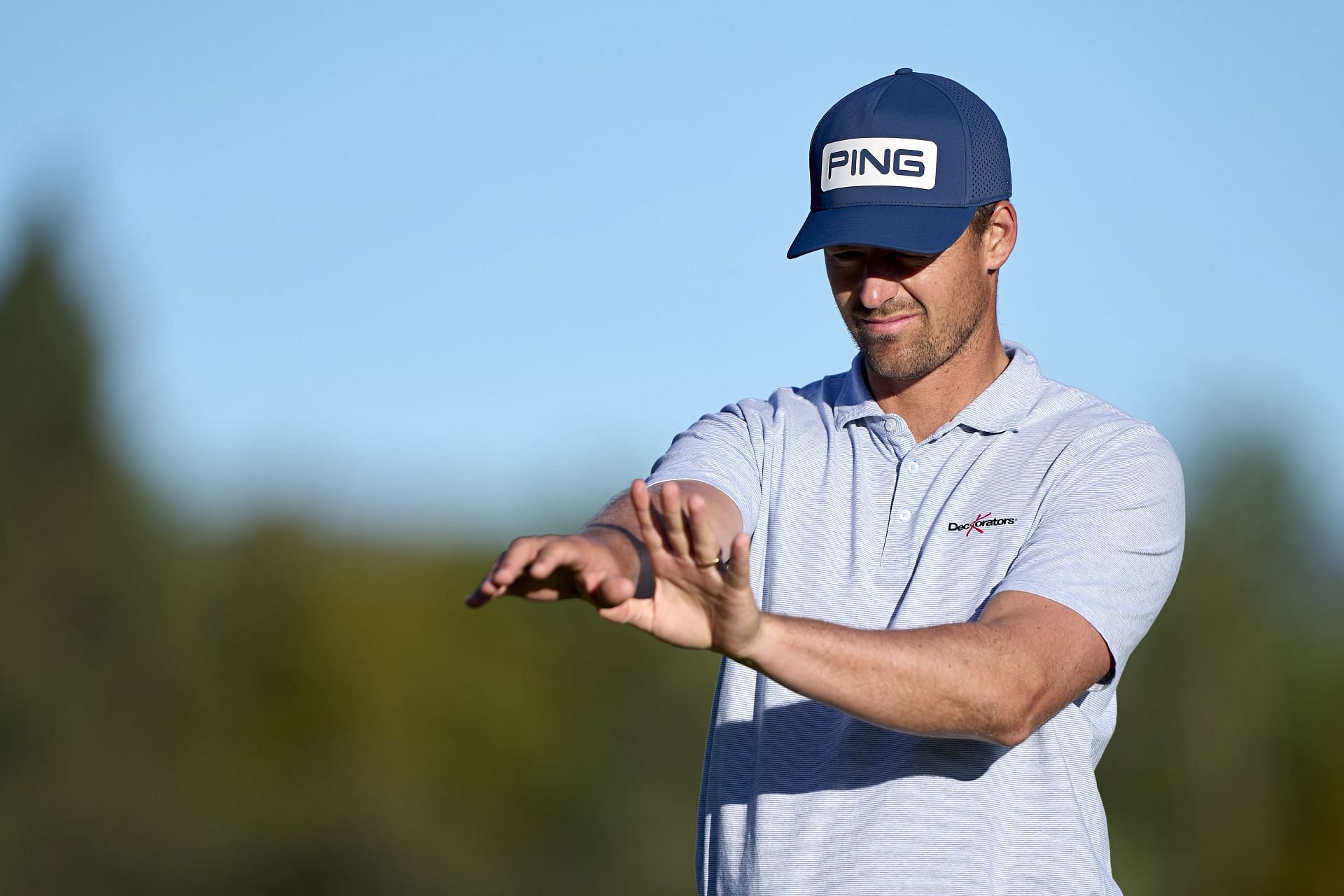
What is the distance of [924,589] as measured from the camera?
3752 mm

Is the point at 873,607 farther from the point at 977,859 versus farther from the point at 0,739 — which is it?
the point at 0,739

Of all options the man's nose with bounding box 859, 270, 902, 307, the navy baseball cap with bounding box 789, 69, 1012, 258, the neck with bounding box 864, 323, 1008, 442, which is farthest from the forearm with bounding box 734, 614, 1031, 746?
the navy baseball cap with bounding box 789, 69, 1012, 258

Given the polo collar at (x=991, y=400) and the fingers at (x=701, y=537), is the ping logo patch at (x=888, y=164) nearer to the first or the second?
the polo collar at (x=991, y=400)

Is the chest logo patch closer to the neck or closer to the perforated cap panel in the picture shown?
the neck

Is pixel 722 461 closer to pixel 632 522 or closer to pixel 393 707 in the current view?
pixel 632 522

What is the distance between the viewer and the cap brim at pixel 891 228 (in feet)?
13.1

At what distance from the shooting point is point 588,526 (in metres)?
3.62

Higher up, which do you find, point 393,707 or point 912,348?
point 912,348

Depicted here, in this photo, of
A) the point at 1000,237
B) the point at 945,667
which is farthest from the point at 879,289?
the point at 945,667

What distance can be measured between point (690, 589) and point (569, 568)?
24 cm

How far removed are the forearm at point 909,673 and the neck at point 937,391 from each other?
2.70 feet

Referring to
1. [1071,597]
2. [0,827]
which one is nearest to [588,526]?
[1071,597]

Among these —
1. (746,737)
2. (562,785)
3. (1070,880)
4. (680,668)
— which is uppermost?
(746,737)

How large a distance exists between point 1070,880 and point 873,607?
0.73 metres
